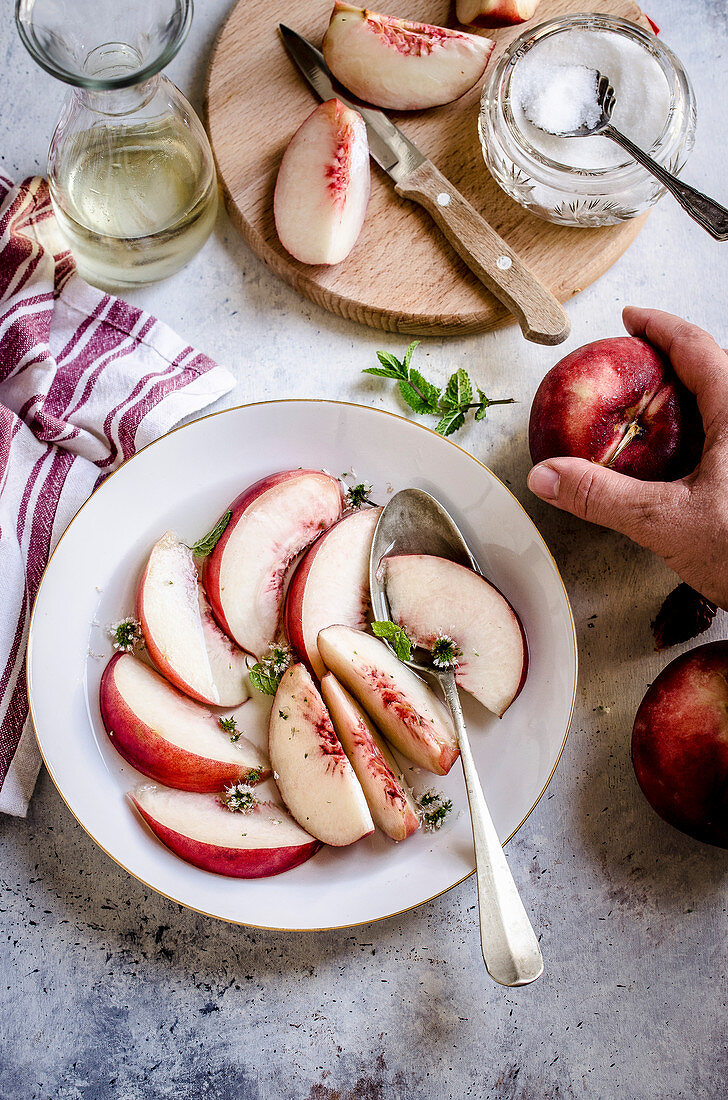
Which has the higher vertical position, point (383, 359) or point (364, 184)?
point (364, 184)

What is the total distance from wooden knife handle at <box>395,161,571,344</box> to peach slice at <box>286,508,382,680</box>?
0.37 metres

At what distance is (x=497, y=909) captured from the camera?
40.5 inches

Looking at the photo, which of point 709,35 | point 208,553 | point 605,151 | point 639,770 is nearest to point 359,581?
point 208,553

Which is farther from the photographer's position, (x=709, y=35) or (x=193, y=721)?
(x=709, y=35)

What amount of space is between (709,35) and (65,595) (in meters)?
1.39

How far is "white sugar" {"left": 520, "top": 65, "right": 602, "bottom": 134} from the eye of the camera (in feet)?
4.00

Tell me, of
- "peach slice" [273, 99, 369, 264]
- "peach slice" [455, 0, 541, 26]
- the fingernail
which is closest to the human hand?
the fingernail

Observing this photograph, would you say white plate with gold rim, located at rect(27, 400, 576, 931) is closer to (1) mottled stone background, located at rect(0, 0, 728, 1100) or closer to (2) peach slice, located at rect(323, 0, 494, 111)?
(1) mottled stone background, located at rect(0, 0, 728, 1100)

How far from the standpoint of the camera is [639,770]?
3.80 ft

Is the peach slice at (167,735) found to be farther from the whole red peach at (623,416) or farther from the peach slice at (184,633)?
the whole red peach at (623,416)

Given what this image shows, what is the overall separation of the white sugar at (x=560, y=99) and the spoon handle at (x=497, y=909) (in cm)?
86

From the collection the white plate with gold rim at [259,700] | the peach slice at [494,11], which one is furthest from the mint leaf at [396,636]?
the peach slice at [494,11]

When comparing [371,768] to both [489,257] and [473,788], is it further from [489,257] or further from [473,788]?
[489,257]

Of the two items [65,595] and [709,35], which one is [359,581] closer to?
[65,595]
